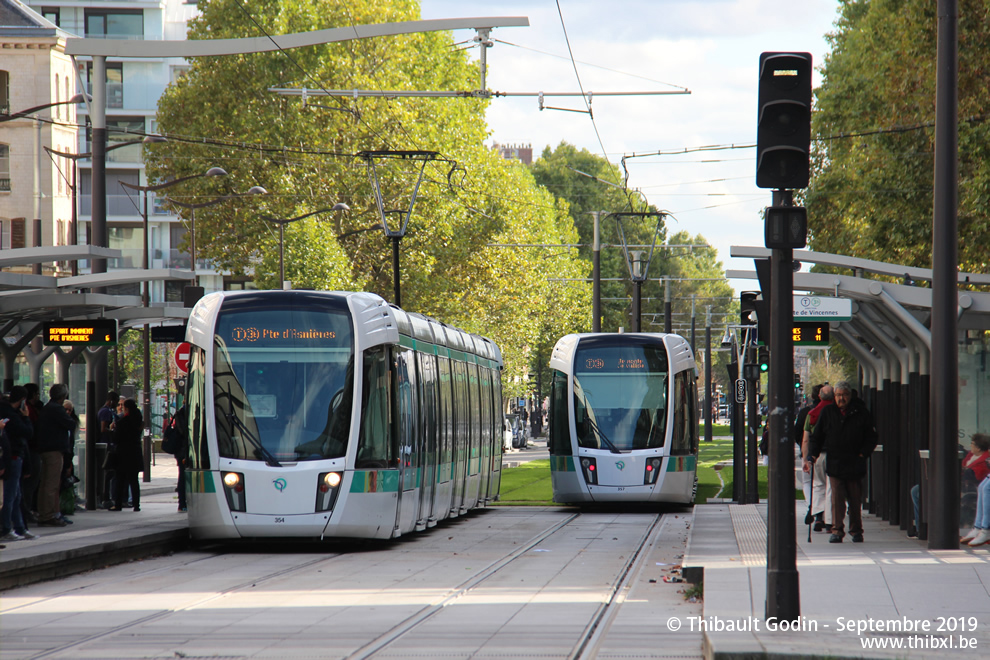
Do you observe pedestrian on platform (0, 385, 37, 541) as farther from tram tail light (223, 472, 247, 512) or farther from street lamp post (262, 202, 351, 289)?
street lamp post (262, 202, 351, 289)

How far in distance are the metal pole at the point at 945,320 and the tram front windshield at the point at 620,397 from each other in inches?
377

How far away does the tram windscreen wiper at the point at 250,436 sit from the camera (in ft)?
49.8

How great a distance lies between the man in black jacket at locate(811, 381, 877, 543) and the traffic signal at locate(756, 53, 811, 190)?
271 inches

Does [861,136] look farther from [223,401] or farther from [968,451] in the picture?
[223,401]

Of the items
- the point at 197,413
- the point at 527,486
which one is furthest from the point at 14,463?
the point at 527,486

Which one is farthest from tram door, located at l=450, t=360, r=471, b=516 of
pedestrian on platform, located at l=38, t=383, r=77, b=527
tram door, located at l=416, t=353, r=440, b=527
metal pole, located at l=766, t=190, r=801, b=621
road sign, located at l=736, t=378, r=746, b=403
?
metal pole, located at l=766, t=190, r=801, b=621

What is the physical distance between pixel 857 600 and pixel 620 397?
44.2 feet

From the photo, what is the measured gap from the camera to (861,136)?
28938mm

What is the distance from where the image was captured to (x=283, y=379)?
1541cm

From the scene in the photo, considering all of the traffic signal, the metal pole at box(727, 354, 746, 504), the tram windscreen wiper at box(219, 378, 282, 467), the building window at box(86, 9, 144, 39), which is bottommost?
the metal pole at box(727, 354, 746, 504)

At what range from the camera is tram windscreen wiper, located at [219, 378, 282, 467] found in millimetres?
15180

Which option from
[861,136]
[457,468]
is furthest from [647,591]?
[861,136]

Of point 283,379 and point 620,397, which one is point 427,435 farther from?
point 620,397

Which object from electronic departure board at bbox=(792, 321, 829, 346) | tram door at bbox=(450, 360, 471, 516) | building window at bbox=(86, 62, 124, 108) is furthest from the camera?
building window at bbox=(86, 62, 124, 108)
